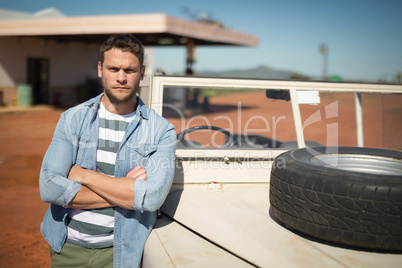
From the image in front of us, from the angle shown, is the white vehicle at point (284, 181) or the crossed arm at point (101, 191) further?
the crossed arm at point (101, 191)

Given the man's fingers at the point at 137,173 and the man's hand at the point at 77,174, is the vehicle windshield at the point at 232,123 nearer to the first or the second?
the man's fingers at the point at 137,173

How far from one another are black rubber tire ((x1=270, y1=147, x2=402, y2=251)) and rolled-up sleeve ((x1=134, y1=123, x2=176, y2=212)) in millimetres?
636

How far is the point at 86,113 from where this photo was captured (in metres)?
1.99

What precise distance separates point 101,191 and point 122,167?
198mm

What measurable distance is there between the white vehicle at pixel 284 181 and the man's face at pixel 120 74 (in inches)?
19.0

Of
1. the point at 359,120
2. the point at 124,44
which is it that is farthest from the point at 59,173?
the point at 359,120

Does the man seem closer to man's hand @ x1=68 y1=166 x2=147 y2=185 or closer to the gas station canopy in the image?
man's hand @ x1=68 y1=166 x2=147 y2=185

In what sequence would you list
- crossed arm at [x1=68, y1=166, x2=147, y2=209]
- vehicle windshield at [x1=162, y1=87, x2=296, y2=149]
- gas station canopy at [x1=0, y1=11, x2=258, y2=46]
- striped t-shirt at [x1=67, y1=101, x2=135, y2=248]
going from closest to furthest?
crossed arm at [x1=68, y1=166, x2=147, y2=209] < striped t-shirt at [x1=67, y1=101, x2=135, y2=248] < vehicle windshield at [x1=162, y1=87, x2=296, y2=149] < gas station canopy at [x1=0, y1=11, x2=258, y2=46]

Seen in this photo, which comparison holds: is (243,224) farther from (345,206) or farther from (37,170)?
(37,170)

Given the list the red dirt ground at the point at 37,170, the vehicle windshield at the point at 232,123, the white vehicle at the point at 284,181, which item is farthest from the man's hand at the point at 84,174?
the red dirt ground at the point at 37,170

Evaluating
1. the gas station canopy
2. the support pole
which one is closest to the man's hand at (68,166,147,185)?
the support pole

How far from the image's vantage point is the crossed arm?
5.78 ft

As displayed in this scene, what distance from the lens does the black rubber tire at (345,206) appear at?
153cm

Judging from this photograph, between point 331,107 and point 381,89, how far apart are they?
433 millimetres
